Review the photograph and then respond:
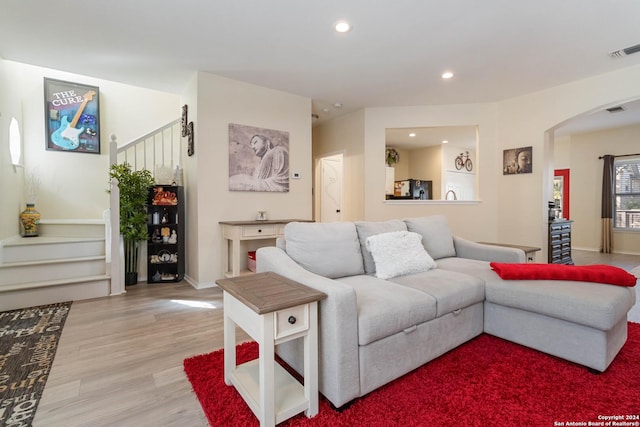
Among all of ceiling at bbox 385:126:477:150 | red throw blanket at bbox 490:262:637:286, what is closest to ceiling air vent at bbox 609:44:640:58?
red throw blanket at bbox 490:262:637:286

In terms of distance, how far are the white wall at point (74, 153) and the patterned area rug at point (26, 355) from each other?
1638 millimetres

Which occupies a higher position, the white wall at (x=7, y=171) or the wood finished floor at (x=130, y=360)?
the white wall at (x=7, y=171)

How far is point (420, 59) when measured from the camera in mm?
3330

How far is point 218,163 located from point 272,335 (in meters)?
2.91

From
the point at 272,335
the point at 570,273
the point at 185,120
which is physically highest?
the point at 185,120

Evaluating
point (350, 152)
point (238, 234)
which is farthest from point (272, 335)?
point (350, 152)

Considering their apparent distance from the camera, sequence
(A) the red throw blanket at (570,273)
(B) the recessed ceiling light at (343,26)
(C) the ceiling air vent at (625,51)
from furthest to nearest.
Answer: (C) the ceiling air vent at (625,51)
(B) the recessed ceiling light at (343,26)
(A) the red throw blanket at (570,273)

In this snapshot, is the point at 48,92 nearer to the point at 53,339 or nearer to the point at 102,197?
the point at 102,197

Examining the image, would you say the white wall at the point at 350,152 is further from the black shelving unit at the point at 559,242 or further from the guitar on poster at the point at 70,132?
the guitar on poster at the point at 70,132

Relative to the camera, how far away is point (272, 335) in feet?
4.23

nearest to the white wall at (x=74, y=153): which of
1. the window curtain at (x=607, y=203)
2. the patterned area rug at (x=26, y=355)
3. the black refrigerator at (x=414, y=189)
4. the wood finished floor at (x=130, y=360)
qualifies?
the patterned area rug at (x=26, y=355)

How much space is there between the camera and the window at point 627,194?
20.4ft

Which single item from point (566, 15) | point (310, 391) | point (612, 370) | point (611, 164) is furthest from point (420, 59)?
point (611, 164)

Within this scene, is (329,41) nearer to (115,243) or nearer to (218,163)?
(218,163)
